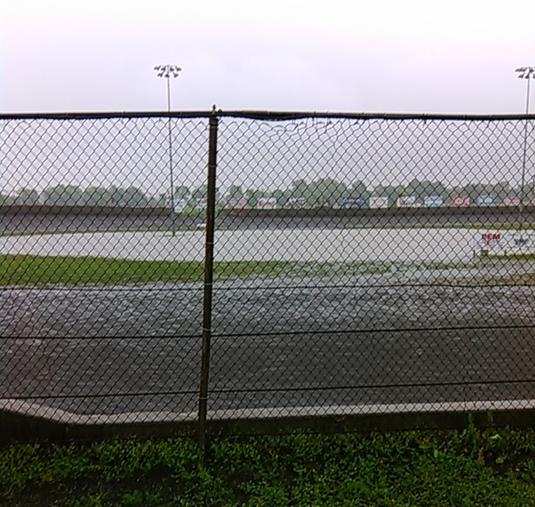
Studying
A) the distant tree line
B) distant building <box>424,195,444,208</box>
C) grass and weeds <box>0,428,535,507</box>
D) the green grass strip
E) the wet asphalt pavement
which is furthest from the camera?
the green grass strip

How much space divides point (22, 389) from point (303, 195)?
11.7ft

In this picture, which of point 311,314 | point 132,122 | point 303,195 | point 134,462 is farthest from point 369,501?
point 311,314

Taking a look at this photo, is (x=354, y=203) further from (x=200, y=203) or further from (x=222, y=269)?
(x=222, y=269)

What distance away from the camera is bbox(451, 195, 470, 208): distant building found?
3.08 metres

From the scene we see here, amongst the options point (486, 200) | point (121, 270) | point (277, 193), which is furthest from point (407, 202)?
point (121, 270)

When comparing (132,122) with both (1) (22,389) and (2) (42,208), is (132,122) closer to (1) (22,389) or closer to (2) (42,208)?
(2) (42,208)

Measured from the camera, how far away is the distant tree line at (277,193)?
2.87 metres

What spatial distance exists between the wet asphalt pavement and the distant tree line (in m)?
0.72

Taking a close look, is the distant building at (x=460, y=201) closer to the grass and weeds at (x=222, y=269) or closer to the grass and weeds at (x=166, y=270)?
the grass and weeds at (x=222, y=269)

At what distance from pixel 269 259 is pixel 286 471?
260 cm

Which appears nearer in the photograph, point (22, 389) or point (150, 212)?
point (150, 212)

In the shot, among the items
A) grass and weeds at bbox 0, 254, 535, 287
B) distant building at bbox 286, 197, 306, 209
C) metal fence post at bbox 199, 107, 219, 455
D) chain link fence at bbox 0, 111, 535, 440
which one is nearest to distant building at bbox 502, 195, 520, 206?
chain link fence at bbox 0, 111, 535, 440

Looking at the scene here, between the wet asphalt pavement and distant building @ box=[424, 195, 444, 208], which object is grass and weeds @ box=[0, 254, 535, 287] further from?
distant building @ box=[424, 195, 444, 208]

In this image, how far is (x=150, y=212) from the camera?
3020 mm
